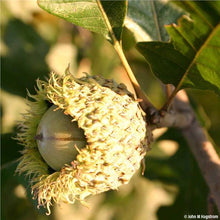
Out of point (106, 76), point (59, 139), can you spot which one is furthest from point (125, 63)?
point (106, 76)

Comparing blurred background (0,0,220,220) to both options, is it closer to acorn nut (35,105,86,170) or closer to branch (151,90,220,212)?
branch (151,90,220,212)

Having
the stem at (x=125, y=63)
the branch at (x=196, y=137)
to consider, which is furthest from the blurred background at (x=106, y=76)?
the stem at (x=125, y=63)

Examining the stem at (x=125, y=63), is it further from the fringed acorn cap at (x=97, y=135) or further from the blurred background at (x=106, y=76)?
the blurred background at (x=106, y=76)

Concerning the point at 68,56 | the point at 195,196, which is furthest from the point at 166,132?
the point at 68,56

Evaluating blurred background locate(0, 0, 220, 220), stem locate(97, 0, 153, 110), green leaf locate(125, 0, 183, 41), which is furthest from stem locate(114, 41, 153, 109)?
blurred background locate(0, 0, 220, 220)

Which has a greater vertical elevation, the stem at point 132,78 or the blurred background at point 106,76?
the stem at point 132,78

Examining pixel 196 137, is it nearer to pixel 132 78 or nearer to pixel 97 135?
pixel 132 78

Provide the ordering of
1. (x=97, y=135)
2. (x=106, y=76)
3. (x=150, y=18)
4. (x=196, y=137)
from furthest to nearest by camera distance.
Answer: (x=106, y=76) → (x=196, y=137) → (x=150, y=18) → (x=97, y=135)
